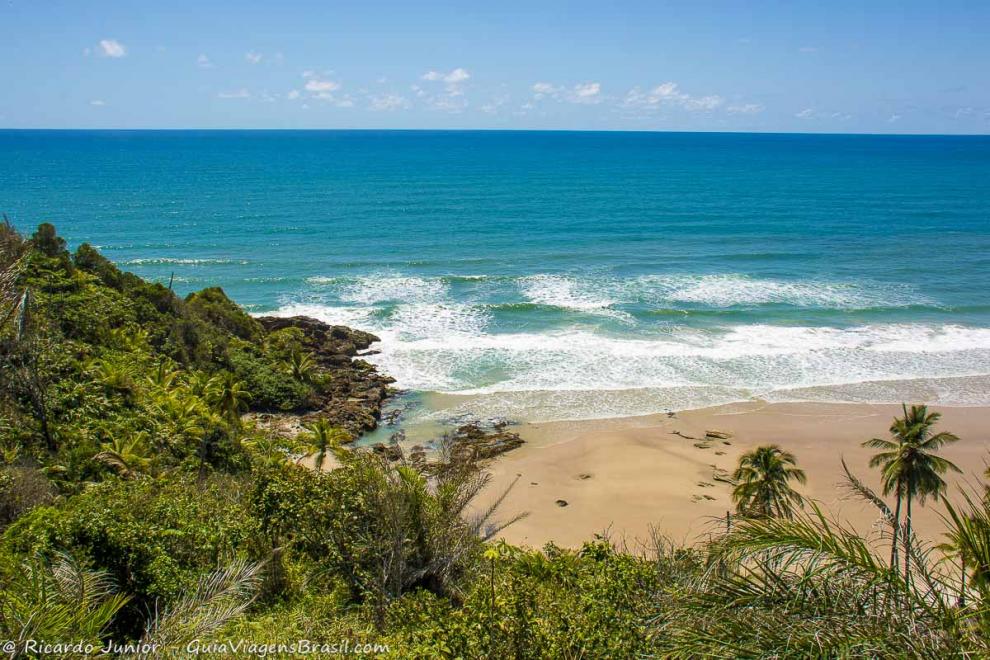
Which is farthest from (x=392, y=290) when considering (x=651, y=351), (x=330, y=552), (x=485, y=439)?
(x=330, y=552)

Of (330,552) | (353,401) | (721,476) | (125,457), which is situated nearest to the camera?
(330,552)

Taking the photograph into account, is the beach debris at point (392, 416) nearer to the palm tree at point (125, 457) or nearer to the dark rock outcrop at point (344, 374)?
the dark rock outcrop at point (344, 374)

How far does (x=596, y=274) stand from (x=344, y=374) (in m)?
24.5

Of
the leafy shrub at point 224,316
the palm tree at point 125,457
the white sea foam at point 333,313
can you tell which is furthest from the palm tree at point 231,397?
the white sea foam at point 333,313

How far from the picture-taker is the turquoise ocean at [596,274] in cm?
3544

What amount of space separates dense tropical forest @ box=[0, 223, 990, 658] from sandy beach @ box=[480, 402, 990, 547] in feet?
4.74

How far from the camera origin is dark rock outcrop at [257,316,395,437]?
3092 centimetres

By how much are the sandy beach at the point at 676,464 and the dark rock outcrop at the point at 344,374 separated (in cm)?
720

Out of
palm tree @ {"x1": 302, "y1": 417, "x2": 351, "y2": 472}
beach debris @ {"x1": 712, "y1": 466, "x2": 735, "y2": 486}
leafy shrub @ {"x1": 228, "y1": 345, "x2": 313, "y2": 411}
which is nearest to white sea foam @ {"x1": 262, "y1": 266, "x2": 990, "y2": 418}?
leafy shrub @ {"x1": 228, "y1": 345, "x2": 313, "y2": 411}

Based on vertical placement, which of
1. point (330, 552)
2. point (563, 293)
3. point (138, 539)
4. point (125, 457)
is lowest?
point (125, 457)

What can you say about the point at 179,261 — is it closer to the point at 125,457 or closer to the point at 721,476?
the point at 125,457

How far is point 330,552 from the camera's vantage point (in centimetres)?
1412

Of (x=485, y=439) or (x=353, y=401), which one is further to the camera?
(x=353, y=401)

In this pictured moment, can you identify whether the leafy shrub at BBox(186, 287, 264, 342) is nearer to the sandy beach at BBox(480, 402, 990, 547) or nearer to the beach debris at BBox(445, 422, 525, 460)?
the beach debris at BBox(445, 422, 525, 460)
